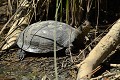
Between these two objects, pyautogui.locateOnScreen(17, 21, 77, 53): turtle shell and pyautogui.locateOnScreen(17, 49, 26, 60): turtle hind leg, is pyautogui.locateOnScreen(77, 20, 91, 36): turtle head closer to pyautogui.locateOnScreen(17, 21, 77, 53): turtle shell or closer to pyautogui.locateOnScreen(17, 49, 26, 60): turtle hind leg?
pyautogui.locateOnScreen(17, 21, 77, 53): turtle shell

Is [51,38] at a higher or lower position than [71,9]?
lower

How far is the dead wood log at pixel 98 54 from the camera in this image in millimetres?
3016

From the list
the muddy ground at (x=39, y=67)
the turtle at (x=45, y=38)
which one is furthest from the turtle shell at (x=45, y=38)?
the muddy ground at (x=39, y=67)

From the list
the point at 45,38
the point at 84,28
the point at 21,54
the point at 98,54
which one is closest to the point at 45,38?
the point at 45,38

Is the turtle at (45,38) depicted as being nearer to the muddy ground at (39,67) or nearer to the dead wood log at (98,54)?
the muddy ground at (39,67)

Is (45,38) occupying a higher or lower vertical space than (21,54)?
higher

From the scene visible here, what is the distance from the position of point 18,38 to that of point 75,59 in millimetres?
868

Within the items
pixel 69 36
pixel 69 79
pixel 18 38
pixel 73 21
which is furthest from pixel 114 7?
pixel 69 79

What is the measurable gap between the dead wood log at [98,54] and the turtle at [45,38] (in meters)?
0.66

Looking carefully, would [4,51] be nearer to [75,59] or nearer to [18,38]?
[18,38]

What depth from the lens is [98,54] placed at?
318cm

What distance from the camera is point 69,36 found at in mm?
3904

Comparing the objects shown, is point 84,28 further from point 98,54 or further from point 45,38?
point 98,54

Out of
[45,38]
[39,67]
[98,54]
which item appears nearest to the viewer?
[98,54]
